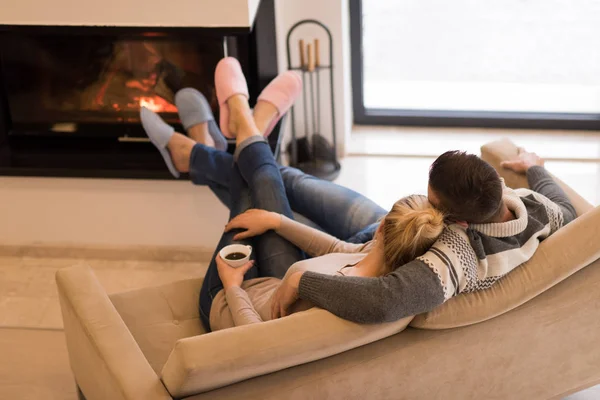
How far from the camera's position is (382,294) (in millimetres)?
1788

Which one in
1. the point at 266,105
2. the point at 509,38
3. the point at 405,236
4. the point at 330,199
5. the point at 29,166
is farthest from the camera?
the point at 509,38

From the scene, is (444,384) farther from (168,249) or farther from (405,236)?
(168,249)

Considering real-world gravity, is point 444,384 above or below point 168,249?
above

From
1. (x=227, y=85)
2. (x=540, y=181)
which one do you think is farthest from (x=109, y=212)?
(x=540, y=181)

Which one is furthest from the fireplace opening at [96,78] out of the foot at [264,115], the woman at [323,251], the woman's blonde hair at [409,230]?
the woman's blonde hair at [409,230]

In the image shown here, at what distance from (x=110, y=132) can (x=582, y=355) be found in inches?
80.1

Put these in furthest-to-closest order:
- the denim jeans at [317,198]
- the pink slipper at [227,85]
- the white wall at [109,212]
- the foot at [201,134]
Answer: the white wall at [109,212] → the foot at [201,134] → the pink slipper at [227,85] → the denim jeans at [317,198]

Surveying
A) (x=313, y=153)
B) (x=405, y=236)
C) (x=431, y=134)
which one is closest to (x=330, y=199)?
(x=405, y=236)

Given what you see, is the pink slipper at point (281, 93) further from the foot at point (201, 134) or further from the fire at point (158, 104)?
the fire at point (158, 104)

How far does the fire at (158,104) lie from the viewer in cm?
336

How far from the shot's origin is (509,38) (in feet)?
13.0

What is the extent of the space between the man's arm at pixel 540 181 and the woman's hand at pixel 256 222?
687 mm

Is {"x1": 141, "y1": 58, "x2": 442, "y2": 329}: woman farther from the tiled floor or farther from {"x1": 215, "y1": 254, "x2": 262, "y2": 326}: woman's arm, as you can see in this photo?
the tiled floor

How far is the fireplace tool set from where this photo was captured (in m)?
3.58
